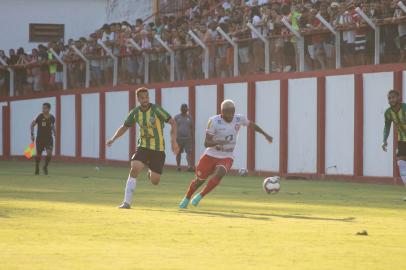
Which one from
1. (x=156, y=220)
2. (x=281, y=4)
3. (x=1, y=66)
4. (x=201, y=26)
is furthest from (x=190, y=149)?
(x=156, y=220)

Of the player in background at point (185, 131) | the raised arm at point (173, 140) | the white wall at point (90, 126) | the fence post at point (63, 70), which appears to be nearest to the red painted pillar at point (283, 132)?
the player in background at point (185, 131)

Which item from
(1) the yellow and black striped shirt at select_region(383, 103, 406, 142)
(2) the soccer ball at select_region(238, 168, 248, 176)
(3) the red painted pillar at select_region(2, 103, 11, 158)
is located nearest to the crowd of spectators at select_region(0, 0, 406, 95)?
(2) the soccer ball at select_region(238, 168, 248, 176)

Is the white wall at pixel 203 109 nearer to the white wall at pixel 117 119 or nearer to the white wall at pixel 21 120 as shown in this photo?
the white wall at pixel 117 119

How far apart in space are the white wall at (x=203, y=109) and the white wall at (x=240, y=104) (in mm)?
723

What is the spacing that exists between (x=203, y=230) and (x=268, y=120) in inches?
824

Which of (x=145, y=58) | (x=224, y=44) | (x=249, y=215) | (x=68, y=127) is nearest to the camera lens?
(x=249, y=215)

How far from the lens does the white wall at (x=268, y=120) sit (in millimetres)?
35531

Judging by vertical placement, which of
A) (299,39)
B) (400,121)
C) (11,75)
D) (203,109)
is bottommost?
(400,121)

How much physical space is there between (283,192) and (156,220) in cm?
921

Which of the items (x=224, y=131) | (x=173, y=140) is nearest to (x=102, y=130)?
(x=173, y=140)

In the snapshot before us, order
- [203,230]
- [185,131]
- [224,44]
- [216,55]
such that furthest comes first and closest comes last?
[185,131] → [216,55] → [224,44] → [203,230]

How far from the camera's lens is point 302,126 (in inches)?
1359

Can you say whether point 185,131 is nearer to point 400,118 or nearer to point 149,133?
point 400,118

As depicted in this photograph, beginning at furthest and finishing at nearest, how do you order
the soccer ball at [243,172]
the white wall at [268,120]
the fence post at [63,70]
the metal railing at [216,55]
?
the fence post at [63,70] → the soccer ball at [243,172] → the white wall at [268,120] → the metal railing at [216,55]
